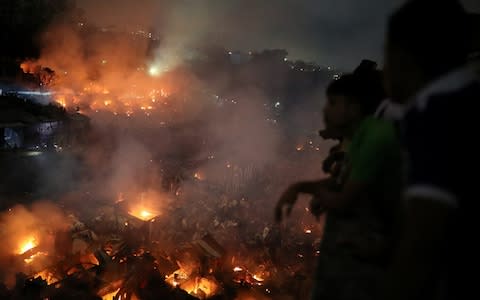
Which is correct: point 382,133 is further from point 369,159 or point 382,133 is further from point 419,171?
point 419,171

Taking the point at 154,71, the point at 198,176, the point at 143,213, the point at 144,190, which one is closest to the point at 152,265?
the point at 143,213

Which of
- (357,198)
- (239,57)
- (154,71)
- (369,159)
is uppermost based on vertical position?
(239,57)

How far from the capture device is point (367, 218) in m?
1.65

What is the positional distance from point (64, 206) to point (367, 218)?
11456 mm

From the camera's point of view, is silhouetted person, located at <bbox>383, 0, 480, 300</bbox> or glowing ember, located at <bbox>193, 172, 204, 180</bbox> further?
glowing ember, located at <bbox>193, 172, 204, 180</bbox>

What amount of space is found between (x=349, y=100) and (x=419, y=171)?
110 centimetres

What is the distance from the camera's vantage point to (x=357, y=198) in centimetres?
155

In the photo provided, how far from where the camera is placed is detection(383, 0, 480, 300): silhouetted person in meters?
1.00

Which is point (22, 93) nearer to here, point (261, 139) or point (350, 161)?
point (261, 139)

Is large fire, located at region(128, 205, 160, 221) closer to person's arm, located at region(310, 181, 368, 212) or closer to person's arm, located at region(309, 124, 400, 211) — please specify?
person's arm, located at region(310, 181, 368, 212)

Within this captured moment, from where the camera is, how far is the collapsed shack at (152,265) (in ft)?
21.1

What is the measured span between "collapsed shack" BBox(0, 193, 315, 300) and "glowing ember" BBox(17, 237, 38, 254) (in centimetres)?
29

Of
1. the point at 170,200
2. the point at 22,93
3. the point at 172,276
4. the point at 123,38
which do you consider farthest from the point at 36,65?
the point at 172,276

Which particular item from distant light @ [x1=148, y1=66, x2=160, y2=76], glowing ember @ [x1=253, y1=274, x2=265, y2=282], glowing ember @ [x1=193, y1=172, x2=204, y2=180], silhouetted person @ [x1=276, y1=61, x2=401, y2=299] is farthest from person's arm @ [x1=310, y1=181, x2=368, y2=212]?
distant light @ [x1=148, y1=66, x2=160, y2=76]
